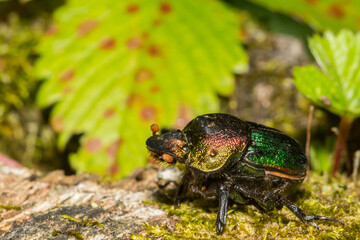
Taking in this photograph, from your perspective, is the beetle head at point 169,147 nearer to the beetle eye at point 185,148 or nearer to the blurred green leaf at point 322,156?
the beetle eye at point 185,148

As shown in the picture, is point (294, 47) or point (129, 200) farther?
point (294, 47)

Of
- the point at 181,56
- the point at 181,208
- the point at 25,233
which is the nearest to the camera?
Answer: the point at 25,233

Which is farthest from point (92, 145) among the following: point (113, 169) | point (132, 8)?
point (132, 8)

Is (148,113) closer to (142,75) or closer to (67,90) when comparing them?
(142,75)

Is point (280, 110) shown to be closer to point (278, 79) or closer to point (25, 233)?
point (278, 79)

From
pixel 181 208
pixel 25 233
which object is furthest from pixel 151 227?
pixel 25 233

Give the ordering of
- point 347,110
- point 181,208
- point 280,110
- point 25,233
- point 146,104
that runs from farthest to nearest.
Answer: point 280,110 < point 146,104 < point 347,110 < point 181,208 < point 25,233

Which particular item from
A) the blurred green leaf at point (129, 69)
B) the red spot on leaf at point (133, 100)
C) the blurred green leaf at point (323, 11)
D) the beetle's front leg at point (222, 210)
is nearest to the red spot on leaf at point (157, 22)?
the blurred green leaf at point (129, 69)
